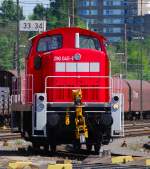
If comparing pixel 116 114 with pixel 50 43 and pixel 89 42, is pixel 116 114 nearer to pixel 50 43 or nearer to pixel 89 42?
pixel 89 42

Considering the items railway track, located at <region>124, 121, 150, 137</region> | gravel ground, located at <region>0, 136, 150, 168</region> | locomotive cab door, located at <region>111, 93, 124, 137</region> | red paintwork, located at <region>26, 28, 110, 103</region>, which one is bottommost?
railway track, located at <region>124, 121, 150, 137</region>

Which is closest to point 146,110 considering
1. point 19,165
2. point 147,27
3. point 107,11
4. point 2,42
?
point 19,165

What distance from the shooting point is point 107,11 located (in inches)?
7849

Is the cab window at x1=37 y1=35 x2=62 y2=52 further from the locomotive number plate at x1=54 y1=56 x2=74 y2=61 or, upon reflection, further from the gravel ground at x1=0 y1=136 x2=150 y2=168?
the gravel ground at x1=0 y1=136 x2=150 y2=168

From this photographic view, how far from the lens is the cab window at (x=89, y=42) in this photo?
16.9m

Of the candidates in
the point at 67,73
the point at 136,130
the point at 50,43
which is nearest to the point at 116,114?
the point at 67,73

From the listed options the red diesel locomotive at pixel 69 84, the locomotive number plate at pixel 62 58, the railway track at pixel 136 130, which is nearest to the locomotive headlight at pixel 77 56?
the red diesel locomotive at pixel 69 84

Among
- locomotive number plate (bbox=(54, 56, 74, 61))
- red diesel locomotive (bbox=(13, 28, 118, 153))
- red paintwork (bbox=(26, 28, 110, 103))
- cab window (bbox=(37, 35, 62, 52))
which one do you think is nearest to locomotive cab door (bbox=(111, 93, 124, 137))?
red diesel locomotive (bbox=(13, 28, 118, 153))

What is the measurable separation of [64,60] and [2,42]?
8788 centimetres

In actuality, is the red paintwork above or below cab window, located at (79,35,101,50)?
below

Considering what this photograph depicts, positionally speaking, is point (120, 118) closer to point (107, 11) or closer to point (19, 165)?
point (19, 165)

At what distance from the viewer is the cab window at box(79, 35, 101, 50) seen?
16.9 meters

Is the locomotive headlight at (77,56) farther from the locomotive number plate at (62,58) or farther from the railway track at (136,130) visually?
the railway track at (136,130)

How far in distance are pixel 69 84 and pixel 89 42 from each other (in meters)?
1.24
